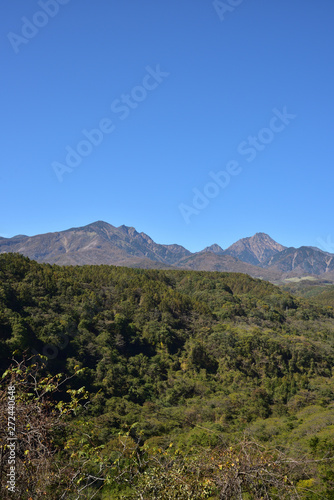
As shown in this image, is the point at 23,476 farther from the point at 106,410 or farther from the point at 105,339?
the point at 105,339

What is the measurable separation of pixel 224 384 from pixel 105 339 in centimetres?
2325

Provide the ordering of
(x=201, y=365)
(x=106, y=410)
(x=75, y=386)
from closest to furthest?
1. (x=106, y=410)
2. (x=75, y=386)
3. (x=201, y=365)

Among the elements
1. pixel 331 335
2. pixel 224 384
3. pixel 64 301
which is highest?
pixel 64 301

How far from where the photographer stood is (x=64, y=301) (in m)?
62.1

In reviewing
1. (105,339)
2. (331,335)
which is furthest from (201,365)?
(331,335)

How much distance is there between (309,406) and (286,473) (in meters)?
50.9

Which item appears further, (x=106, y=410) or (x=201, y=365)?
(x=201, y=365)

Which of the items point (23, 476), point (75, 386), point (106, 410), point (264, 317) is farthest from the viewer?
point (264, 317)

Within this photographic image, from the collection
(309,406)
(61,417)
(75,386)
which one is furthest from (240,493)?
(309,406)

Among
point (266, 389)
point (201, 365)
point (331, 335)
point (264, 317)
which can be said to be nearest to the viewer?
point (266, 389)

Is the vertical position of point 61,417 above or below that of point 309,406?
above

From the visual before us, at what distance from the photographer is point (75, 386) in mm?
45125

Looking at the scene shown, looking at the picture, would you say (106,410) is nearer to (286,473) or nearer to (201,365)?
(201,365)

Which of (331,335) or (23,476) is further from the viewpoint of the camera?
(331,335)
